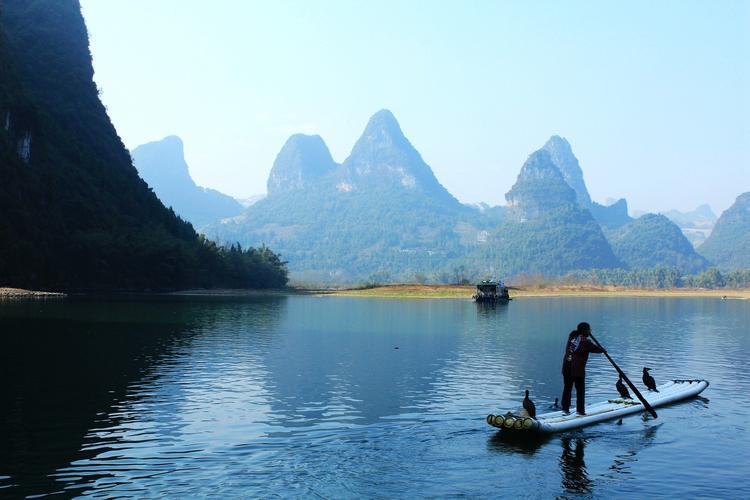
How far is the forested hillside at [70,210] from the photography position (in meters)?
137

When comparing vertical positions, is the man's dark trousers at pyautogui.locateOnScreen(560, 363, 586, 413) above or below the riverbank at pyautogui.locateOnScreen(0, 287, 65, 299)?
below

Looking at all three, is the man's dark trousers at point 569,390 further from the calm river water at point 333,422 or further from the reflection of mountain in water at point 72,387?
the reflection of mountain in water at point 72,387

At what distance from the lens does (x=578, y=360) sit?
1168 inches

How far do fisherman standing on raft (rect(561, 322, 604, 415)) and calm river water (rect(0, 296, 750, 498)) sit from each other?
147cm

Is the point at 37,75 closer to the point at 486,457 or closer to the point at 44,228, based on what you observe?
the point at 44,228

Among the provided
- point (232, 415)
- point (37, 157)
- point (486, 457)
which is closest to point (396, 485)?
point (486, 457)

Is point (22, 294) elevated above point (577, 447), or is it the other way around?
point (22, 294)

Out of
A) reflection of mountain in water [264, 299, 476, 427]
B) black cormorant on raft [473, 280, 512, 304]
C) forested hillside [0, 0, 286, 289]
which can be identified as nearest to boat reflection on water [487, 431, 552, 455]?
reflection of mountain in water [264, 299, 476, 427]

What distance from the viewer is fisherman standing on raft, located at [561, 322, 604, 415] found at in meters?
29.4

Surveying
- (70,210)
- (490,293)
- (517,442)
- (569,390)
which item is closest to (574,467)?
(517,442)

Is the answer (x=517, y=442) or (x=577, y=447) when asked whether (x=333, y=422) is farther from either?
(x=577, y=447)

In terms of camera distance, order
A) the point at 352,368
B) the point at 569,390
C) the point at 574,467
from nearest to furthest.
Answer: the point at 574,467, the point at 569,390, the point at 352,368

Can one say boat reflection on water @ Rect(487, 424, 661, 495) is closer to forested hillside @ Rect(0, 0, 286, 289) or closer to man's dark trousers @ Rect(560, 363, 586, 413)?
man's dark trousers @ Rect(560, 363, 586, 413)

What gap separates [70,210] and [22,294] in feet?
128
